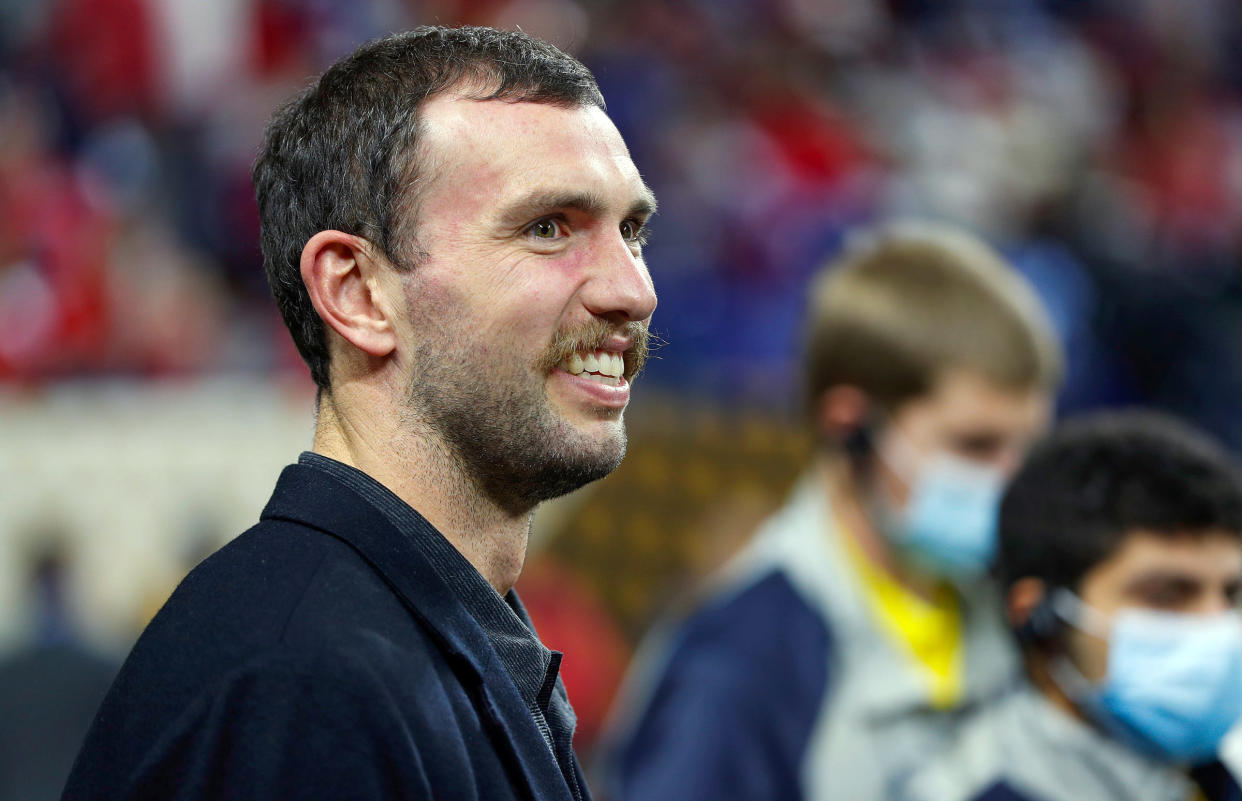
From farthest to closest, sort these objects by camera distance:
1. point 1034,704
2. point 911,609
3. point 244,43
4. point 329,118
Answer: point 244,43 → point 911,609 → point 1034,704 → point 329,118

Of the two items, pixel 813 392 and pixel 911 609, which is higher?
pixel 813 392

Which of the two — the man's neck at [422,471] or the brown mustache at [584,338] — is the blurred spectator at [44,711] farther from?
the brown mustache at [584,338]

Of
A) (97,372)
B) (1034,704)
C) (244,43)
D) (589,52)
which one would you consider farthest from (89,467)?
(1034,704)

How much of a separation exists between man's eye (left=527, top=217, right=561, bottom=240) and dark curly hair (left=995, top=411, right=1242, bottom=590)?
4.16 feet

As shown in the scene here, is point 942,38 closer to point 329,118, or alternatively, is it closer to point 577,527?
point 577,527

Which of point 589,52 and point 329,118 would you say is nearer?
point 329,118

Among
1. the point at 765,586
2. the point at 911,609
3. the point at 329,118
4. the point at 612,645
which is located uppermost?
the point at 329,118

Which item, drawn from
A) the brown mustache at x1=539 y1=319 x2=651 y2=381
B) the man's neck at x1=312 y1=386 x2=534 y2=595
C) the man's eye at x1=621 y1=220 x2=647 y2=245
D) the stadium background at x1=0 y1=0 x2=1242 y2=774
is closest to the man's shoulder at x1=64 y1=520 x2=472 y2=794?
the man's neck at x1=312 y1=386 x2=534 y2=595

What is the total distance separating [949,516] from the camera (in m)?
3.11

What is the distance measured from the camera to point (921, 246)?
337 centimetres

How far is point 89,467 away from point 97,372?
19.5 inches

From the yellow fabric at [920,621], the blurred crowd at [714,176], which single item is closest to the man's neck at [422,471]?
the yellow fabric at [920,621]

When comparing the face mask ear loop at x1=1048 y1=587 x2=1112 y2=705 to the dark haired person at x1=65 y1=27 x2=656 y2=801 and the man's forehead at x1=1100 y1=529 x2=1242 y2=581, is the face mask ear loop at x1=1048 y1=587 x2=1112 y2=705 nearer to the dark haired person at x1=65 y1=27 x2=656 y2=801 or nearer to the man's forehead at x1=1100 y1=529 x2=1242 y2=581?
the man's forehead at x1=1100 y1=529 x2=1242 y2=581

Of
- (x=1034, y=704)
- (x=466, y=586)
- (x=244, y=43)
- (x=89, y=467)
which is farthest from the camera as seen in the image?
(x=244, y=43)
